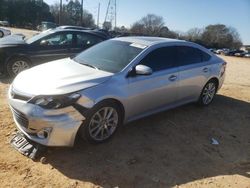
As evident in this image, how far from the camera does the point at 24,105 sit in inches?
155

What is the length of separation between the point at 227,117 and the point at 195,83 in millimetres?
1135

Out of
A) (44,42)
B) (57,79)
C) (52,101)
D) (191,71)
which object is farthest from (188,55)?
(44,42)

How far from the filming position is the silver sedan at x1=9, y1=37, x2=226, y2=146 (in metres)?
3.90

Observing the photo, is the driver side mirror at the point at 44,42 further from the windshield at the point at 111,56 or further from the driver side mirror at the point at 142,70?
the driver side mirror at the point at 142,70

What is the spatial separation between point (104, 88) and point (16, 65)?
4825 mm

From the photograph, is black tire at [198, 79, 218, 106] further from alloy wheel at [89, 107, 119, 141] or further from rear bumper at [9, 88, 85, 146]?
rear bumper at [9, 88, 85, 146]

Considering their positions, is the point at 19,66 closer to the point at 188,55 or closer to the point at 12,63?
the point at 12,63

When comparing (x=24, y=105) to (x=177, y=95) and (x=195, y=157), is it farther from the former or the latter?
(x=177, y=95)

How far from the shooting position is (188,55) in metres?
6.22

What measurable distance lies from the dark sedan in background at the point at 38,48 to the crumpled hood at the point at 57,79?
3.55 metres

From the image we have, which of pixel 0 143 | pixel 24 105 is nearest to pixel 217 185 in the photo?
pixel 24 105

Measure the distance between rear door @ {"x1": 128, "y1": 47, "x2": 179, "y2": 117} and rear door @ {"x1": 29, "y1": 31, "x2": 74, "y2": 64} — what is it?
4.09 m

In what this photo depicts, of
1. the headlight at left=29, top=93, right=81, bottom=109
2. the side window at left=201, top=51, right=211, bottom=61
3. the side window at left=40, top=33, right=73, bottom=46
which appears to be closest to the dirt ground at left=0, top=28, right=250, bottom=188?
the headlight at left=29, top=93, right=81, bottom=109

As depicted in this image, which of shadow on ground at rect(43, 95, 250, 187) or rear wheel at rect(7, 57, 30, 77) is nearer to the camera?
shadow on ground at rect(43, 95, 250, 187)
